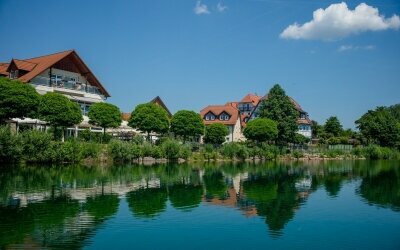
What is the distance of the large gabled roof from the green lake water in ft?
71.7

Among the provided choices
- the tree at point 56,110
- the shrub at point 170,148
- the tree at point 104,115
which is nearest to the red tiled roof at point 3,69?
the tree at point 104,115

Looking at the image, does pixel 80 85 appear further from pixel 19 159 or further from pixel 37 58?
pixel 19 159

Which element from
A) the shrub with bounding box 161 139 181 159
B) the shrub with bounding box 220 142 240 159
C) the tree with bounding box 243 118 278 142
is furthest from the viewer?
the tree with bounding box 243 118 278 142

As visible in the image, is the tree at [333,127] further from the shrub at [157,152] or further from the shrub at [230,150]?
the shrub at [157,152]

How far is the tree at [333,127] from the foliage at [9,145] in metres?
78.7

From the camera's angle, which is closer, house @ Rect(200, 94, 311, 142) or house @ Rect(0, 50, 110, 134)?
house @ Rect(0, 50, 110, 134)

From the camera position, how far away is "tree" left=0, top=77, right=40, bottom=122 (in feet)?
118

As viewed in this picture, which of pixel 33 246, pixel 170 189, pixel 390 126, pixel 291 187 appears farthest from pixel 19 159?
pixel 390 126

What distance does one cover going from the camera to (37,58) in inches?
→ 2148

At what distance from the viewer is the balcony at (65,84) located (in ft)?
154

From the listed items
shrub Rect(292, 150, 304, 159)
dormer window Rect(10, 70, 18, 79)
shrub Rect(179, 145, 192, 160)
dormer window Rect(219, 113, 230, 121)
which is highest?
dormer window Rect(10, 70, 18, 79)

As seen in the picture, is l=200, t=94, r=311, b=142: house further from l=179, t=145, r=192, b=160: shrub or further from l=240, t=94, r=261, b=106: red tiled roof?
l=179, t=145, r=192, b=160: shrub

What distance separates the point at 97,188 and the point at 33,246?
1275 cm

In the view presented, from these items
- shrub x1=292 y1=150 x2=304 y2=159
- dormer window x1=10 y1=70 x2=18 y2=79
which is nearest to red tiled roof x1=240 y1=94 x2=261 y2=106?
shrub x1=292 y1=150 x2=304 y2=159
